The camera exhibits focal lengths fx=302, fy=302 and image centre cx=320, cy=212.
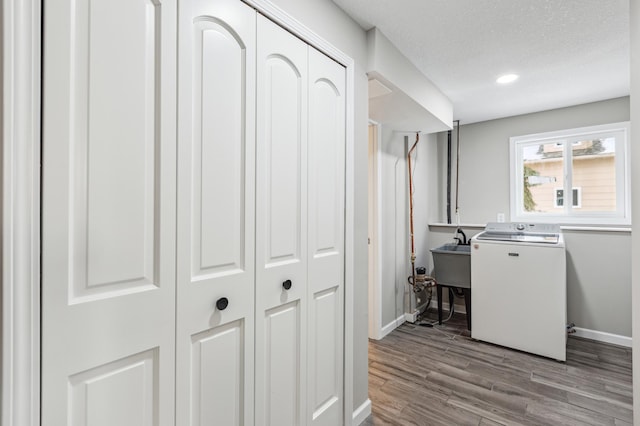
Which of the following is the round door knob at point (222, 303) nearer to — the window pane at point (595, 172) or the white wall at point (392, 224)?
the white wall at point (392, 224)

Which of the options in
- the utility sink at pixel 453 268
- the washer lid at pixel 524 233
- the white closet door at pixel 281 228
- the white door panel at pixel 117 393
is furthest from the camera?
the utility sink at pixel 453 268

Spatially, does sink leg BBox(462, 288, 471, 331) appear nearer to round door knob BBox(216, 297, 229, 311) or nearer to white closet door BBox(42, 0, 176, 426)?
round door knob BBox(216, 297, 229, 311)

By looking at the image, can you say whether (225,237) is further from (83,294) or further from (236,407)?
(236,407)

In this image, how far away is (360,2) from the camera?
1557 millimetres

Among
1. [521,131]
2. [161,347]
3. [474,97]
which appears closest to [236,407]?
[161,347]

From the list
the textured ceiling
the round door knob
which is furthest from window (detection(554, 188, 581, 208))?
the round door knob

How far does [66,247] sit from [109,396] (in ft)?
1.36

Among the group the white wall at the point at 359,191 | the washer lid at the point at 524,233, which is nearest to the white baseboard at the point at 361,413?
the white wall at the point at 359,191

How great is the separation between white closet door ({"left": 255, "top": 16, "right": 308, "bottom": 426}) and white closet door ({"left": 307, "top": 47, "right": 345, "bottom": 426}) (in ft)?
0.20

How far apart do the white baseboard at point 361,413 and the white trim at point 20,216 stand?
59.0 inches

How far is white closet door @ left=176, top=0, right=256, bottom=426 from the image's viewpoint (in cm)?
96

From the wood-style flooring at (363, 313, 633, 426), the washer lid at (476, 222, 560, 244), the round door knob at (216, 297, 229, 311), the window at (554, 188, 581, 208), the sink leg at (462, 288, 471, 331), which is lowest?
the wood-style flooring at (363, 313, 633, 426)

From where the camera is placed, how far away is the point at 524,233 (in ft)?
9.33

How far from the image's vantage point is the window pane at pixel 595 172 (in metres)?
2.96
